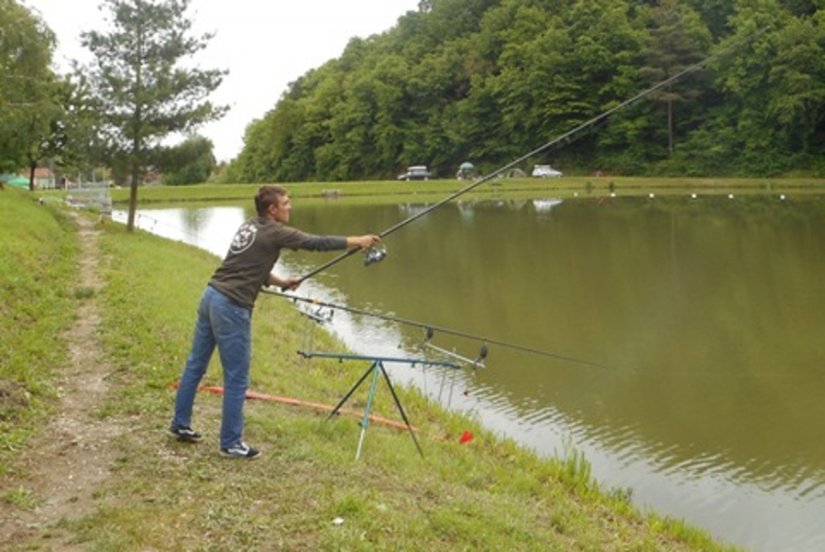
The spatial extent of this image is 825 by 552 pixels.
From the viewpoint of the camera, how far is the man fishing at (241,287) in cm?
561

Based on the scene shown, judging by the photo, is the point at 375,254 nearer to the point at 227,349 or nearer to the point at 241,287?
the point at 241,287

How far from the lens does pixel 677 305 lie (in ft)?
52.2

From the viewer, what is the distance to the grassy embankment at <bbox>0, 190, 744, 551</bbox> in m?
4.73

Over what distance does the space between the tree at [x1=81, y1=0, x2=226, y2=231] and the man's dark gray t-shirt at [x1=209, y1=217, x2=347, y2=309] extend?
20787 mm

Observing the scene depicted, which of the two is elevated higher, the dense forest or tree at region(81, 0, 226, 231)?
the dense forest

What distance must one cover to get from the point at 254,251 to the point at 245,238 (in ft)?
0.38

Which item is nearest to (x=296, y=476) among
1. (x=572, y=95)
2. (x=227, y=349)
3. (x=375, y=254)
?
(x=227, y=349)

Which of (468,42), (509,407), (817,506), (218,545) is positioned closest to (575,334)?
(509,407)

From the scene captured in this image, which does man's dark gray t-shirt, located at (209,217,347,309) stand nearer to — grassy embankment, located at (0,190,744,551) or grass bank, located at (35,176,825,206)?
grassy embankment, located at (0,190,744,551)

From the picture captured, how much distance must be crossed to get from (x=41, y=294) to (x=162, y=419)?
6.61 m

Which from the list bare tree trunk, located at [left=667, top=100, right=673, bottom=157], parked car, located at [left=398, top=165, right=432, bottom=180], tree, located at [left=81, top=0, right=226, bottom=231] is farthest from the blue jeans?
parked car, located at [left=398, top=165, right=432, bottom=180]

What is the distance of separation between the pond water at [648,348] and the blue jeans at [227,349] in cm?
397

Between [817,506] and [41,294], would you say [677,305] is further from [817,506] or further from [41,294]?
[41,294]

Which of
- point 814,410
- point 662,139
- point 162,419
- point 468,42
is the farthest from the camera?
point 468,42
